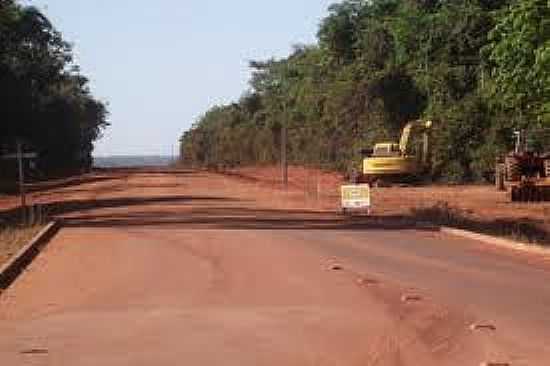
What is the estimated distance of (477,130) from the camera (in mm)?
54312

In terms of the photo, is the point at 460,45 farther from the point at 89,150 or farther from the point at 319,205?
the point at 89,150

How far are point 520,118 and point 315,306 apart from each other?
3823 centimetres

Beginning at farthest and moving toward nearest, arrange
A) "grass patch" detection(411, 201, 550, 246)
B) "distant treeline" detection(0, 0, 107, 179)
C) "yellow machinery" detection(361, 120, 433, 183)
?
1. "distant treeline" detection(0, 0, 107, 179)
2. "yellow machinery" detection(361, 120, 433, 183)
3. "grass patch" detection(411, 201, 550, 246)

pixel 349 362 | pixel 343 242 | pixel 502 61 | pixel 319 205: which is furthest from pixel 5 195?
pixel 349 362

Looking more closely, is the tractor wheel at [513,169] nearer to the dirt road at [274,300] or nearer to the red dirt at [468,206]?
the red dirt at [468,206]

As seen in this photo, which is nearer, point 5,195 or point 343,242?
point 343,242

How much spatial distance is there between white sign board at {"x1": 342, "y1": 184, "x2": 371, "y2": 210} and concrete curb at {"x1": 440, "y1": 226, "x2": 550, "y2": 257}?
5487 millimetres

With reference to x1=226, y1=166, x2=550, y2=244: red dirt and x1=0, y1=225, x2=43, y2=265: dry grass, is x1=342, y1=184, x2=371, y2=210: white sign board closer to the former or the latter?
x1=226, y1=166, x2=550, y2=244: red dirt

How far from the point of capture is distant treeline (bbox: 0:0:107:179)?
226ft

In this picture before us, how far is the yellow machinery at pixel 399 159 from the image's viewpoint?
49344 mm

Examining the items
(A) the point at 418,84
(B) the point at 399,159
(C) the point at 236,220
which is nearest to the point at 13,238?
(C) the point at 236,220

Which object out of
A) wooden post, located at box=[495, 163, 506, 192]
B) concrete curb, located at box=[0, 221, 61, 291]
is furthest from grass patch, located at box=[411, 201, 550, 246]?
wooden post, located at box=[495, 163, 506, 192]

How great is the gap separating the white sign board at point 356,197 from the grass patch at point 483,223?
1409mm

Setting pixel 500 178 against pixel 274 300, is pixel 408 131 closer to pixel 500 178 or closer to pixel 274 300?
pixel 500 178
